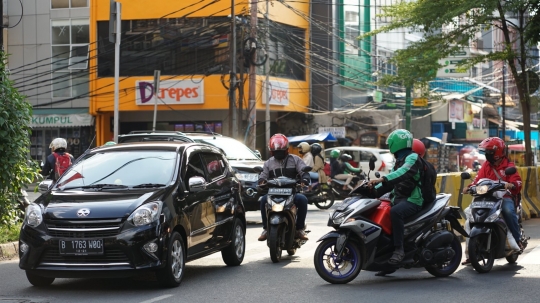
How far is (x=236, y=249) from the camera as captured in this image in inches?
441

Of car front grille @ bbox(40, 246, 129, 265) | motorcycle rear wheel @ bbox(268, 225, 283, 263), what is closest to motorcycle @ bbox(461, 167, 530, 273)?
motorcycle rear wheel @ bbox(268, 225, 283, 263)

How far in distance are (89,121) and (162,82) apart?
14.3ft

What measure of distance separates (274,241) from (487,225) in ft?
8.45

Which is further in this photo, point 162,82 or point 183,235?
point 162,82

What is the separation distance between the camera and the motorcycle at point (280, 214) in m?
11.2

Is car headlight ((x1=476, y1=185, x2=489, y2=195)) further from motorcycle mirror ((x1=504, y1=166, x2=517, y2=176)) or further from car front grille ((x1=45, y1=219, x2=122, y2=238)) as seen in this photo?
car front grille ((x1=45, y1=219, x2=122, y2=238))

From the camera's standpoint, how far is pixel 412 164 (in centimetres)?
953

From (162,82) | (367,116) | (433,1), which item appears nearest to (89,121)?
(162,82)

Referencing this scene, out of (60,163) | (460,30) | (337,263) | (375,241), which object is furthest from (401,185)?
(460,30)

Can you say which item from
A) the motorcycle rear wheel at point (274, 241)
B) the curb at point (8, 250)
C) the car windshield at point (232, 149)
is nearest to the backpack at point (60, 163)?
the curb at point (8, 250)

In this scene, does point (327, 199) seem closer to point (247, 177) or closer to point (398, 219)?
point (247, 177)

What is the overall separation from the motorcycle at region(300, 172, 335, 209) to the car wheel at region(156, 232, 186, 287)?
445 inches

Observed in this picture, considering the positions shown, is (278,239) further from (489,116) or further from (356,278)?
(489,116)

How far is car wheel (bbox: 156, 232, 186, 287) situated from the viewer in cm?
898
